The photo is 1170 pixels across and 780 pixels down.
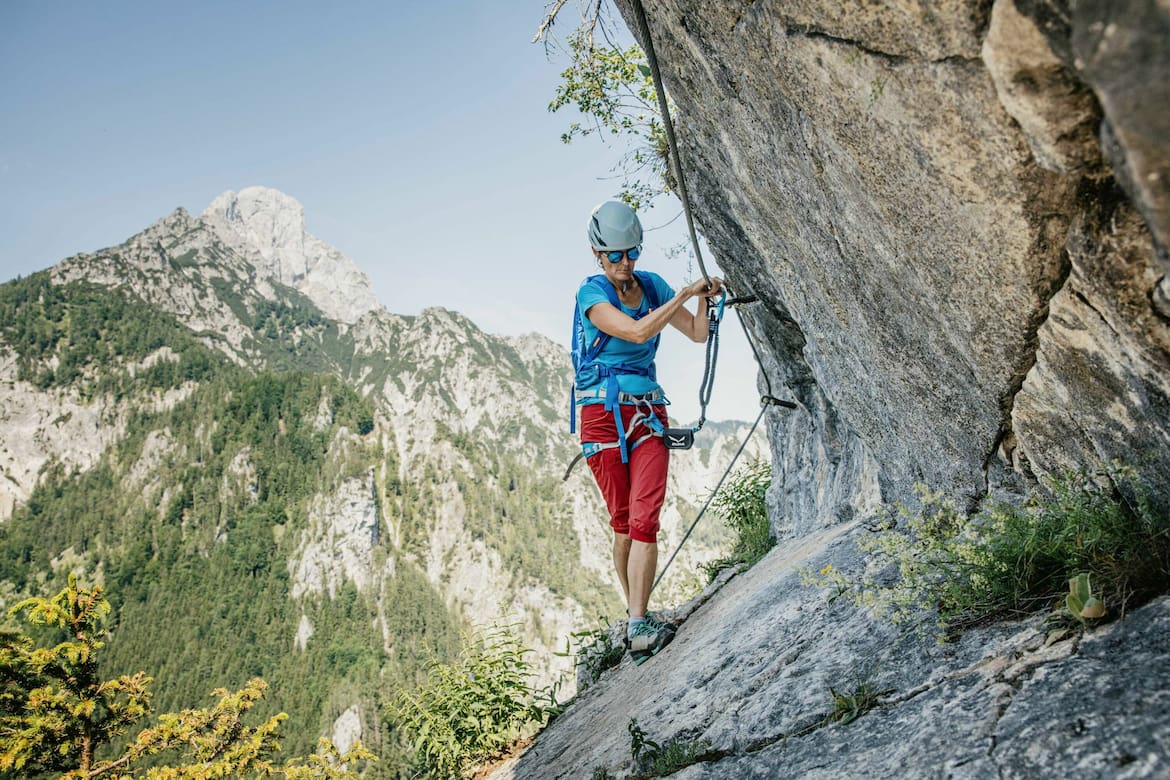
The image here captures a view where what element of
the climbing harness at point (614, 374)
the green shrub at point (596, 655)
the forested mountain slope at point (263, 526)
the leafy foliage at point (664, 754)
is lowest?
the leafy foliage at point (664, 754)

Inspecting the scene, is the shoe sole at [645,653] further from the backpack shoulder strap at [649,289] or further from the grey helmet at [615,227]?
the grey helmet at [615,227]

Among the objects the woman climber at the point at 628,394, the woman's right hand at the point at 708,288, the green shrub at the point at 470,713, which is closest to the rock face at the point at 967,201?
the woman's right hand at the point at 708,288

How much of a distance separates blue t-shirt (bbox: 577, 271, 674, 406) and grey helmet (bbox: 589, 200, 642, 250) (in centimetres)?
28

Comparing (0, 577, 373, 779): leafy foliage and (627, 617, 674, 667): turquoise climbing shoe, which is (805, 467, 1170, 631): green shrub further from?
(0, 577, 373, 779): leafy foliage

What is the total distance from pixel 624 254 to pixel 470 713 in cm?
426

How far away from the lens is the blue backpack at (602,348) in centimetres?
475

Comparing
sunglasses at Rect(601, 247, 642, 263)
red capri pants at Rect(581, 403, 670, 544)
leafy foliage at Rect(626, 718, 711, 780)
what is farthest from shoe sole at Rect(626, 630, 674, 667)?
sunglasses at Rect(601, 247, 642, 263)

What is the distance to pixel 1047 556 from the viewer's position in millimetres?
2350

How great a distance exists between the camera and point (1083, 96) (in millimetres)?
1778

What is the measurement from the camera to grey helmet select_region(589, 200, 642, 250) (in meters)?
4.60

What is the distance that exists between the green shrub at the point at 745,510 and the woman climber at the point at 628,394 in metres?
4.00

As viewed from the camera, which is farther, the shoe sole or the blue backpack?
the shoe sole

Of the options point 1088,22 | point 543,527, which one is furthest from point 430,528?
point 1088,22

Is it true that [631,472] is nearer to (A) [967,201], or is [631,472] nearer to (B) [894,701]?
(B) [894,701]
